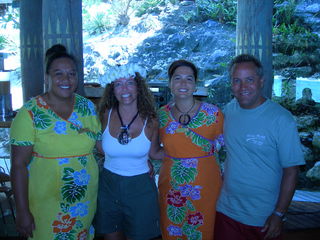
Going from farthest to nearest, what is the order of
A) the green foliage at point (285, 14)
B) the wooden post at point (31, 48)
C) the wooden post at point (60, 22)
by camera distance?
the green foliage at point (285, 14), the wooden post at point (31, 48), the wooden post at point (60, 22)

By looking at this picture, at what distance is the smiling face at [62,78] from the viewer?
207cm

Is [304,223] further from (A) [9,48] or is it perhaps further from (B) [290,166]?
(A) [9,48]

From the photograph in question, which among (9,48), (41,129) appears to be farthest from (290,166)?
(9,48)

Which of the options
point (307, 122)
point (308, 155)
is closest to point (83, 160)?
point (308, 155)

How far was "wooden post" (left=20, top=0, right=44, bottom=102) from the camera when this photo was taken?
215 inches

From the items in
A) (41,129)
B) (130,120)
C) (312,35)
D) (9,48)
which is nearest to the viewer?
(41,129)

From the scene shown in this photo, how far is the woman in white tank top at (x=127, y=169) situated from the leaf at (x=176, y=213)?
0.10 meters

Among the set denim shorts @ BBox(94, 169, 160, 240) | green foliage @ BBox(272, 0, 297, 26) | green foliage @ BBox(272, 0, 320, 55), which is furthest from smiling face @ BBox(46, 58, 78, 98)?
green foliage @ BBox(272, 0, 297, 26)

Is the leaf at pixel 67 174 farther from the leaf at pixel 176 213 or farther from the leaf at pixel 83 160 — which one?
the leaf at pixel 176 213

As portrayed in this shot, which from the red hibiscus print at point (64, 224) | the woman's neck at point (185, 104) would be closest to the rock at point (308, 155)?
the woman's neck at point (185, 104)

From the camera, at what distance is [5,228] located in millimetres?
3334

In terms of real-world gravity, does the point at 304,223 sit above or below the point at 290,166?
below

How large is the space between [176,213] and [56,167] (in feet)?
2.76

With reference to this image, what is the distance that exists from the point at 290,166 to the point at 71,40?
2366 millimetres
